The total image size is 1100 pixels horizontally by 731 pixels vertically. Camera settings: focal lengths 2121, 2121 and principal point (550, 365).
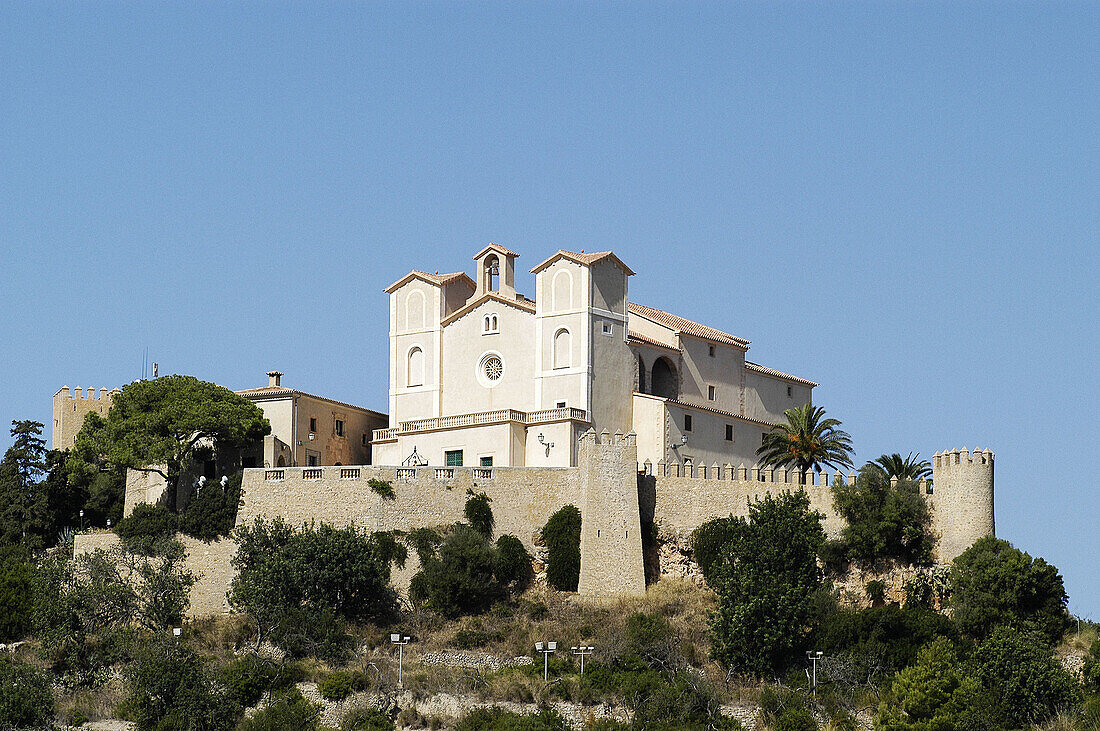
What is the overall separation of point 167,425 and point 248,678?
14.5m

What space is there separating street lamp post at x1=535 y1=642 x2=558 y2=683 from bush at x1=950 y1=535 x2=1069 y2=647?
44.2 feet

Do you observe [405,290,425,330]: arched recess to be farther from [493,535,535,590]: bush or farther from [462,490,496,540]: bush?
[493,535,535,590]: bush

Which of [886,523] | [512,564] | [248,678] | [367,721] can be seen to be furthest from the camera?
[512,564]

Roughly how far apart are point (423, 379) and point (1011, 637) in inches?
1101

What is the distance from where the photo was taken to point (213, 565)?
74.2 meters

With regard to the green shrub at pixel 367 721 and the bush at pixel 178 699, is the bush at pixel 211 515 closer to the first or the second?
the bush at pixel 178 699

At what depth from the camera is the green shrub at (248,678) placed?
66562 mm

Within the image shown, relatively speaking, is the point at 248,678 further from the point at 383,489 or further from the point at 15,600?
the point at 15,600

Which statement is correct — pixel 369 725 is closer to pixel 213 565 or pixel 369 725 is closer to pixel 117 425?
pixel 213 565

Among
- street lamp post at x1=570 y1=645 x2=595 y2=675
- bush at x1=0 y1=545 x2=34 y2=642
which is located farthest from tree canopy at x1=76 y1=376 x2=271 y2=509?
street lamp post at x1=570 y1=645 x2=595 y2=675

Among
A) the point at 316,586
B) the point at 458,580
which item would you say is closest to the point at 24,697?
the point at 316,586

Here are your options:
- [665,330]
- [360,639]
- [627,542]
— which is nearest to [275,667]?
[360,639]

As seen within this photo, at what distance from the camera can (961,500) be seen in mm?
72312

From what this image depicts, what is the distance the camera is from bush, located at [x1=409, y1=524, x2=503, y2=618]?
7138 cm
